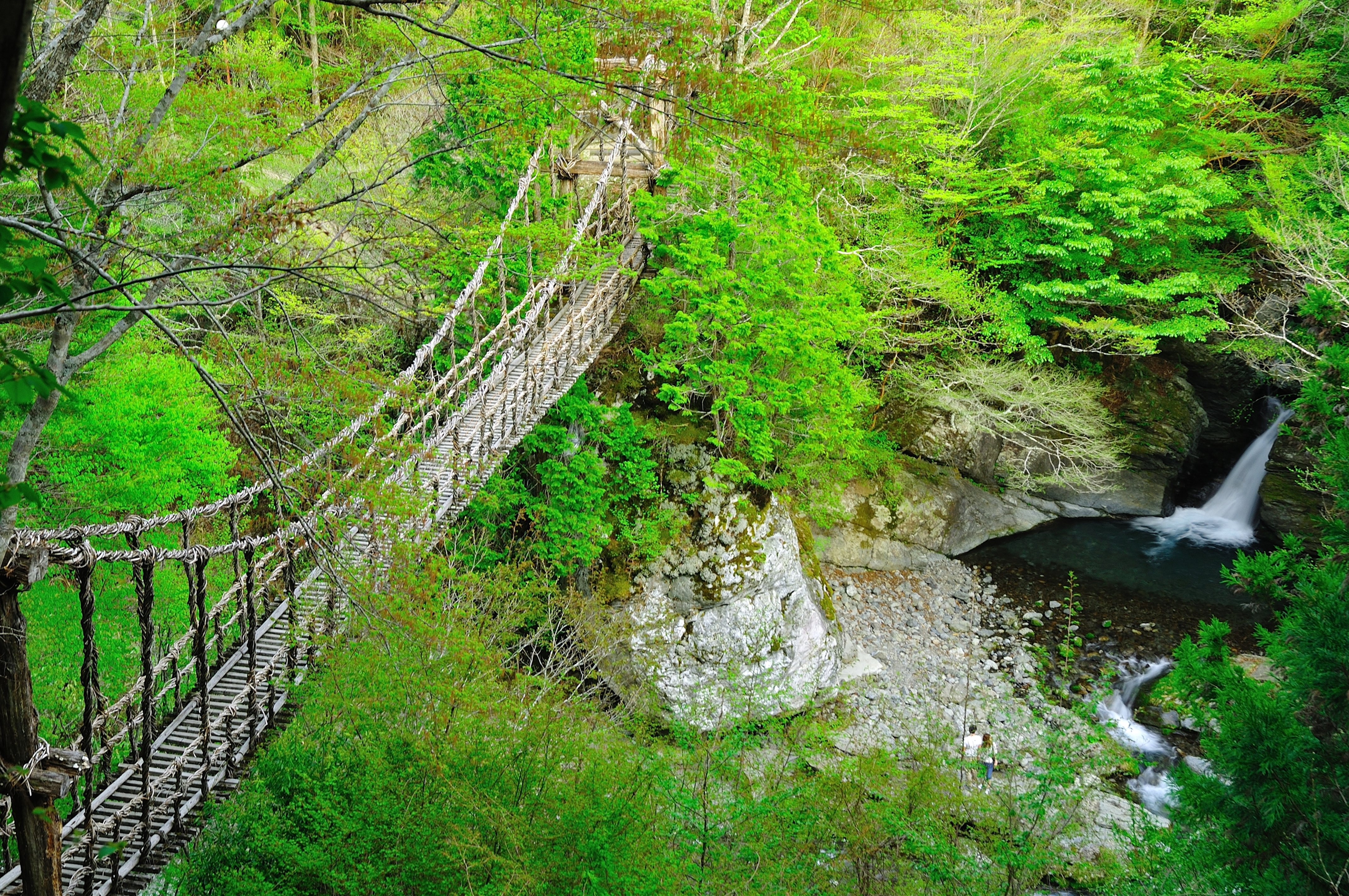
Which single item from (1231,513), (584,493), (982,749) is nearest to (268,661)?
(584,493)

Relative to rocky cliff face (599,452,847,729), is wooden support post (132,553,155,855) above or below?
above

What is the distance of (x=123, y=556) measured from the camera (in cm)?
303

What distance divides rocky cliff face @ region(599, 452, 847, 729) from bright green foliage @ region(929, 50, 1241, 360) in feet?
16.4

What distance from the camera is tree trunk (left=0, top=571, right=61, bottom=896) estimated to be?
2434mm

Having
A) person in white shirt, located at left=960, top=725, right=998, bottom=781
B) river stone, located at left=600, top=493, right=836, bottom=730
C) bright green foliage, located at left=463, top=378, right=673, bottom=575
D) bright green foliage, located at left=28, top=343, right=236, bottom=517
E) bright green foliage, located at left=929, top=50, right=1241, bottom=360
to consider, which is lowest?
person in white shirt, located at left=960, top=725, right=998, bottom=781

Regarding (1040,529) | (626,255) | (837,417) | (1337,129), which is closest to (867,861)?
(837,417)

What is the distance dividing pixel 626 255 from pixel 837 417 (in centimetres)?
335

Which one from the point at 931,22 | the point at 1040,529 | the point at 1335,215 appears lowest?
the point at 1040,529

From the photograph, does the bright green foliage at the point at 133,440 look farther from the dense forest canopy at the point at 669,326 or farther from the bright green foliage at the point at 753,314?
the bright green foliage at the point at 753,314

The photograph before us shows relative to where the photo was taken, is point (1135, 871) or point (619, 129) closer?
point (1135, 871)

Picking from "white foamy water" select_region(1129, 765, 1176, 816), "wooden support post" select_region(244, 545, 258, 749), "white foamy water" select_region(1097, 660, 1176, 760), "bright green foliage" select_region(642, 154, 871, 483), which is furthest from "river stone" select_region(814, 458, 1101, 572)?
"wooden support post" select_region(244, 545, 258, 749)

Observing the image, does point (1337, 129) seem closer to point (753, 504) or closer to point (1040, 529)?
point (1040, 529)

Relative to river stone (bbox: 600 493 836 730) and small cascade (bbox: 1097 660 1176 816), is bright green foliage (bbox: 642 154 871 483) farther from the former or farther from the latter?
small cascade (bbox: 1097 660 1176 816)

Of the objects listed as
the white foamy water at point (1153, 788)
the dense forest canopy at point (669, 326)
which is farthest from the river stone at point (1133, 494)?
the white foamy water at point (1153, 788)
